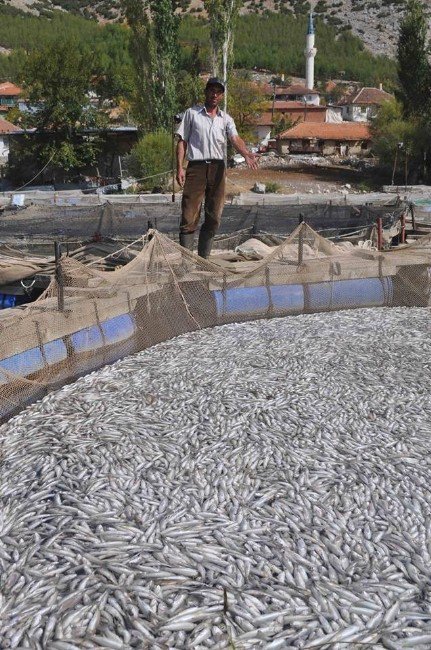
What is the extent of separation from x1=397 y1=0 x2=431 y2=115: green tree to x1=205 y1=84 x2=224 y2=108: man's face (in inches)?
A: 1291

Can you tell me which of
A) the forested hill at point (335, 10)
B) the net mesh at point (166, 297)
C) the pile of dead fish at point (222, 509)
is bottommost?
the pile of dead fish at point (222, 509)

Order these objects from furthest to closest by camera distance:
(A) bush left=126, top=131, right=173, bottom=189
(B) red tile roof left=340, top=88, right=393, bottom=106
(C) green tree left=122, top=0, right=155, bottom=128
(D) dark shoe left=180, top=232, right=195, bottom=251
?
1. (B) red tile roof left=340, top=88, right=393, bottom=106
2. (C) green tree left=122, top=0, right=155, bottom=128
3. (A) bush left=126, top=131, right=173, bottom=189
4. (D) dark shoe left=180, top=232, right=195, bottom=251

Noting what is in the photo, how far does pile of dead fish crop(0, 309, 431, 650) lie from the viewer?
123 inches

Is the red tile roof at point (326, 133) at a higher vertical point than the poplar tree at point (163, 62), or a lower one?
lower

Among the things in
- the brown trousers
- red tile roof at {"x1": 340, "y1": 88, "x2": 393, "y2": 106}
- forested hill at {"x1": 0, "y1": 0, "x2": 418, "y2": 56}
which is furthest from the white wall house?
forested hill at {"x1": 0, "y1": 0, "x2": 418, "y2": 56}

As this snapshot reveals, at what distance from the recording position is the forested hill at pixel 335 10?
14138 centimetres

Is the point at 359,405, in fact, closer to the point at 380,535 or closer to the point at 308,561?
the point at 380,535

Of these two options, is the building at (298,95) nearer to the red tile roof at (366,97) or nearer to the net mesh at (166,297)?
the red tile roof at (366,97)

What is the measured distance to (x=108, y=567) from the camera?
11.5ft

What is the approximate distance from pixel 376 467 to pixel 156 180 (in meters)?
26.6

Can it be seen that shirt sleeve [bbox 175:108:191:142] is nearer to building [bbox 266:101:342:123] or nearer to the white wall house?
the white wall house

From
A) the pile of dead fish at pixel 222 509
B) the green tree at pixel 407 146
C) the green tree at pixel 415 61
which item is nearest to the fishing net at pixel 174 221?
the pile of dead fish at pixel 222 509

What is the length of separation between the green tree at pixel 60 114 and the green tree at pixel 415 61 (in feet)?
56.7

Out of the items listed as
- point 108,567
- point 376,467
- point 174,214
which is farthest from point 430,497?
point 174,214
